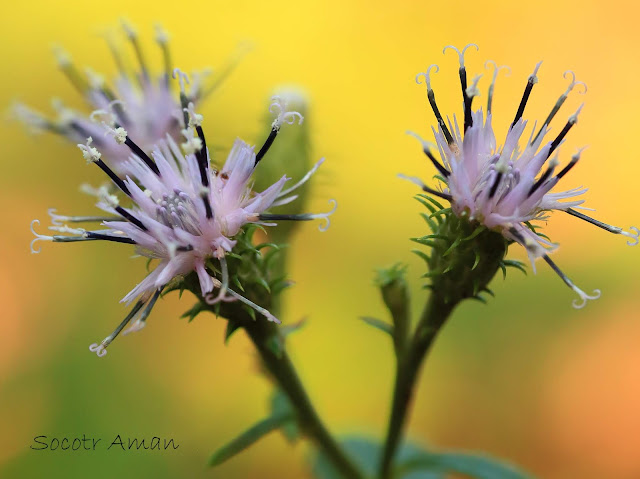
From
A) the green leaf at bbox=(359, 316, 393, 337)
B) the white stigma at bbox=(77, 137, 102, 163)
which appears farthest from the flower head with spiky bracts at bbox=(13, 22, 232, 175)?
the green leaf at bbox=(359, 316, 393, 337)

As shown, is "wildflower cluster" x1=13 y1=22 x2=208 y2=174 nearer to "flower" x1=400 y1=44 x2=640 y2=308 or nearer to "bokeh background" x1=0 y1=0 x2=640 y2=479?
"flower" x1=400 y1=44 x2=640 y2=308

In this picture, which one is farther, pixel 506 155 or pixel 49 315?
pixel 49 315

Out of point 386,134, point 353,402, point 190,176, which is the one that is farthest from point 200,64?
point 190,176

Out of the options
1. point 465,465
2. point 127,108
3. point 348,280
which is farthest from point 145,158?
point 348,280

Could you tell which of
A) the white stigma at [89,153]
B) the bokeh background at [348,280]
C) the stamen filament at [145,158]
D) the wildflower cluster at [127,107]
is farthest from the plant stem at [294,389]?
the bokeh background at [348,280]

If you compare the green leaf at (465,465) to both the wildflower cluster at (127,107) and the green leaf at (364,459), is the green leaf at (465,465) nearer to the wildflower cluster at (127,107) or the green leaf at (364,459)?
the green leaf at (364,459)

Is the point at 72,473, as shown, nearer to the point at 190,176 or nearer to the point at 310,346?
the point at 310,346
